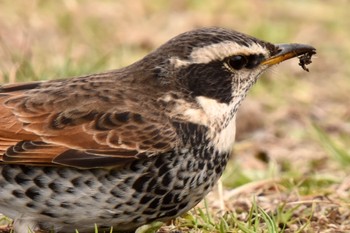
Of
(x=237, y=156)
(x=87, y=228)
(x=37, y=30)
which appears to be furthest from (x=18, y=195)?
(x=37, y=30)

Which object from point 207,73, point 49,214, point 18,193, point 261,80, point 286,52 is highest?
point 286,52

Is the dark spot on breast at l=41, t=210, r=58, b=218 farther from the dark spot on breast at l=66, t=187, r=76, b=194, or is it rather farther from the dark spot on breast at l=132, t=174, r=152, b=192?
the dark spot on breast at l=132, t=174, r=152, b=192

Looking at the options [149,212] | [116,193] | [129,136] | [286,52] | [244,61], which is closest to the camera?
[116,193]

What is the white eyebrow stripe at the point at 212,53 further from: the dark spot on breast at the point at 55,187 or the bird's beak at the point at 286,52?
the dark spot on breast at the point at 55,187

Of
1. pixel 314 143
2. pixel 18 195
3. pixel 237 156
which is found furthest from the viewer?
pixel 314 143

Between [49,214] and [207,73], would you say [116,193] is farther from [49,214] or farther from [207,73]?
[207,73]

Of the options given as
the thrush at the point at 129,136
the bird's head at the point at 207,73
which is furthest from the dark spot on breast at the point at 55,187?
the bird's head at the point at 207,73

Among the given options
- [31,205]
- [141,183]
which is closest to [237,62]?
[141,183]

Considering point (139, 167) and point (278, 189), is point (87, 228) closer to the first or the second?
point (139, 167)
